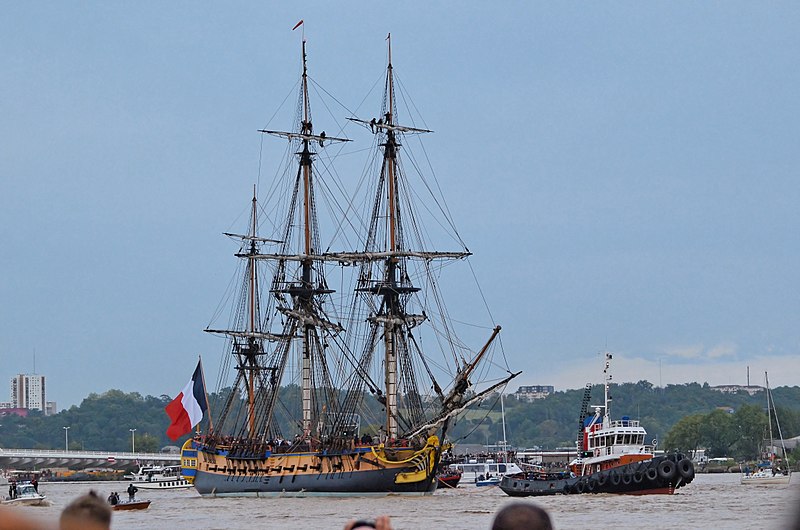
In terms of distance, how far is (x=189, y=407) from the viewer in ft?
364

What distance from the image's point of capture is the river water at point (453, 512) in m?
63.1

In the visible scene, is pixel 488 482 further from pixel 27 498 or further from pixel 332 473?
pixel 27 498

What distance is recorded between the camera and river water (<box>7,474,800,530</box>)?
63.1 metres

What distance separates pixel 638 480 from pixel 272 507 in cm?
2247

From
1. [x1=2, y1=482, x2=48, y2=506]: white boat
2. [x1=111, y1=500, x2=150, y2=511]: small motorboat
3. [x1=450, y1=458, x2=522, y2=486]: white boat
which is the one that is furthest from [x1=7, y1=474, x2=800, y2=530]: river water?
[x1=450, y1=458, x2=522, y2=486]: white boat

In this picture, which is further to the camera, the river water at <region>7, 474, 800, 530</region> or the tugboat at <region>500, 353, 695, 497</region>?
the tugboat at <region>500, 353, 695, 497</region>

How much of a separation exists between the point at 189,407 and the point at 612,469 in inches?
1409

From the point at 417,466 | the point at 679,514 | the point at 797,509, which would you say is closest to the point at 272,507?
the point at 417,466

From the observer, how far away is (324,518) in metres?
72.5

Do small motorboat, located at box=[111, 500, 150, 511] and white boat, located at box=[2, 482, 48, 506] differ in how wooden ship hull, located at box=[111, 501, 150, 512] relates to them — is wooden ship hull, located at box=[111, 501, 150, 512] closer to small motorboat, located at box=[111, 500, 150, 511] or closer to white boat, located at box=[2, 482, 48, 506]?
small motorboat, located at box=[111, 500, 150, 511]

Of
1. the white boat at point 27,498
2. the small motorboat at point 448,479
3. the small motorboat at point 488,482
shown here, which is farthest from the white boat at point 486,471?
the white boat at point 27,498

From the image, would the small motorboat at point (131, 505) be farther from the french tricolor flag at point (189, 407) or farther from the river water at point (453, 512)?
the french tricolor flag at point (189, 407)

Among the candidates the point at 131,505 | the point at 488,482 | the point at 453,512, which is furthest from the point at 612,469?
the point at 488,482

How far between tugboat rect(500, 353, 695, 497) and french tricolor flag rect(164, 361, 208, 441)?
25.7 metres
